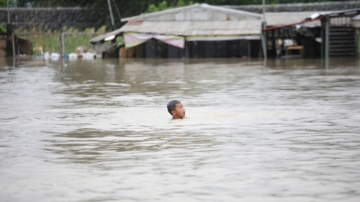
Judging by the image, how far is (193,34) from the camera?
40312 mm

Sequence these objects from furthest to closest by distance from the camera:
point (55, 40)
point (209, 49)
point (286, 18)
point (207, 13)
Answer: point (55, 40) < point (209, 49) < point (207, 13) < point (286, 18)

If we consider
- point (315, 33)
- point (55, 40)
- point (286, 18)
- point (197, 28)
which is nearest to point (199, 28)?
point (197, 28)

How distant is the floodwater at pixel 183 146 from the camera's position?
675 centimetres

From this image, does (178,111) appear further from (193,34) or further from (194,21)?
(194,21)

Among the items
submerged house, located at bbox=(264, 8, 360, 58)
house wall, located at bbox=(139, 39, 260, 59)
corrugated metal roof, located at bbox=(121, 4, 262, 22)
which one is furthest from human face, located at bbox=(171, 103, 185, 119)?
house wall, located at bbox=(139, 39, 260, 59)

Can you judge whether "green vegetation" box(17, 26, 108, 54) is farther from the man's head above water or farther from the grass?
the man's head above water

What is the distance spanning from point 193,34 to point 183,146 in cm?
3139

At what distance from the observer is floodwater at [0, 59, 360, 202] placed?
6.75 metres

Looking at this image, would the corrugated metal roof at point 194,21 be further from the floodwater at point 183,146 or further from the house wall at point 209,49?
the floodwater at point 183,146

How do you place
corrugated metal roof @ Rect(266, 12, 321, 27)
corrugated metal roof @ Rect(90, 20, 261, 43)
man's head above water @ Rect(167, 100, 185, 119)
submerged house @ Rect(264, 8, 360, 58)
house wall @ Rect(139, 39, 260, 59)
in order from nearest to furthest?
1. man's head above water @ Rect(167, 100, 185, 119)
2. submerged house @ Rect(264, 8, 360, 58)
3. corrugated metal roof @ Rect(90, 20, 261, 43)
4. corrugated metal roof @ Rect(266, 12, 321, 27)
5. house wall @ Rect(139, 39, 260, 59)

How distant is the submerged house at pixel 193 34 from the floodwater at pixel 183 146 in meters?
23.6

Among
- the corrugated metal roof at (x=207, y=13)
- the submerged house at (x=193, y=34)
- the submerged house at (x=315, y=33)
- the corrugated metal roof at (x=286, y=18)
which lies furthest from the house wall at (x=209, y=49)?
the corrugated metal roof at (x=286, y=18)

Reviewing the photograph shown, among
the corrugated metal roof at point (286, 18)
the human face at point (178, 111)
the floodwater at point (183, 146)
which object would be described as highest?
the corrugated metal roof at point (286, 18)

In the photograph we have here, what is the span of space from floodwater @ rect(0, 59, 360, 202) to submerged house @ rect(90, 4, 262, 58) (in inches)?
928
